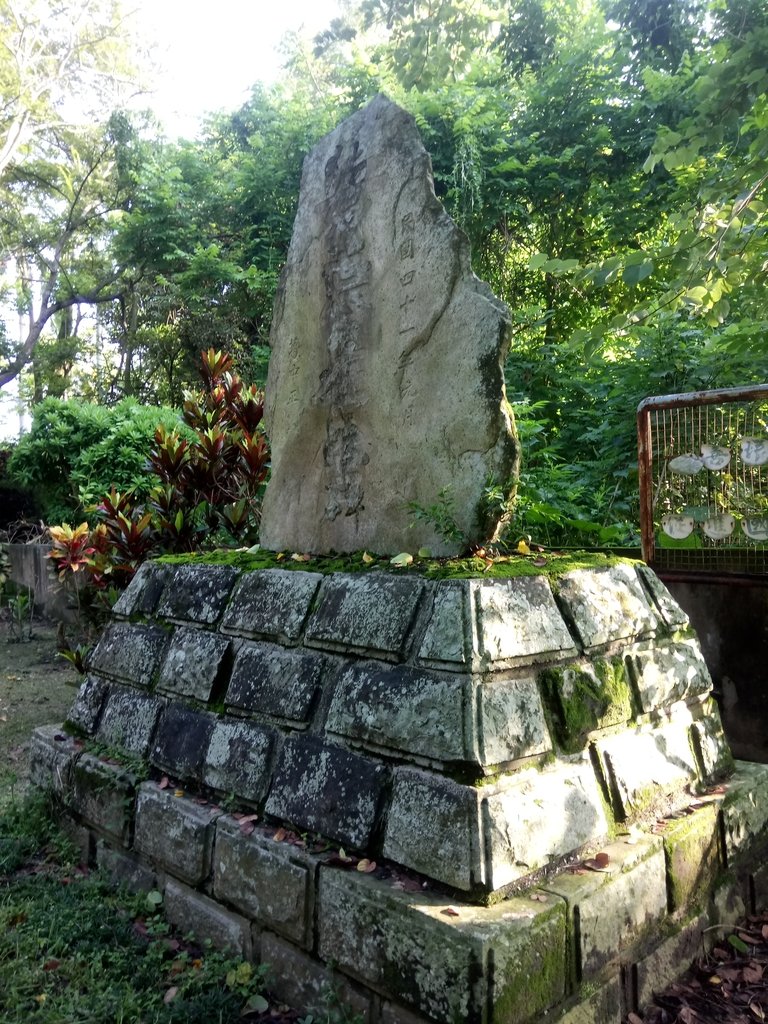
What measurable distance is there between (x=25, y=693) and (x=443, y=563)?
4.19 meters

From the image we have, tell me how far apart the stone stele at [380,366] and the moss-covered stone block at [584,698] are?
21.3 inches

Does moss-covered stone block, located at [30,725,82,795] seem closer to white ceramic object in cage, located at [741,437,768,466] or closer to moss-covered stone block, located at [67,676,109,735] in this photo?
moss-covered stone block, located at [67,676,109,735]

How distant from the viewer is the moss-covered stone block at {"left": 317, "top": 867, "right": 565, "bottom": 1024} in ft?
5.08

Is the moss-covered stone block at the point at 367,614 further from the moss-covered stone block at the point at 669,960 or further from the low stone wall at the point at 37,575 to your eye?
the low stone wall at the point at 37,575

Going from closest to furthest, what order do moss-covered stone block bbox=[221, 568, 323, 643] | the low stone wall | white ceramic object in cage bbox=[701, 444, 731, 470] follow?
moss-covered stone block bbox=[221, 568, 323, 643] < white ceramic object in cage bbox=[701, 444, 731, 470] < the low stone wall

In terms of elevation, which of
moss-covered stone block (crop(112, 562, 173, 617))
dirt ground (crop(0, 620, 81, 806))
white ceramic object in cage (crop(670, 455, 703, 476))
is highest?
white ceramic object in cage (crop(670, 455, 703, 476))

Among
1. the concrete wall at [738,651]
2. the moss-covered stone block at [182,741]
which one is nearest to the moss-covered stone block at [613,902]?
the moss-covered stone block at [182,741]

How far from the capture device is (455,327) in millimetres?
2477

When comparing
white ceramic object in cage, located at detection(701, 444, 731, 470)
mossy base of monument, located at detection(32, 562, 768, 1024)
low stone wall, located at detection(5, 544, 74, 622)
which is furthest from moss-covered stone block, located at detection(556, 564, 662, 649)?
low stone wall, located at detection(5, 544, 74, 622)

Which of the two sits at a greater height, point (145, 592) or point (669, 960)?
point (145, 592)

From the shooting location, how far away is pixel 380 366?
2719 mm

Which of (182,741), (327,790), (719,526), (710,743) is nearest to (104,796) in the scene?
(182,741)

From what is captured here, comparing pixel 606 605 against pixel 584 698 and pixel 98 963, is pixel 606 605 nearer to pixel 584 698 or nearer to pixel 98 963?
pixel 584 698

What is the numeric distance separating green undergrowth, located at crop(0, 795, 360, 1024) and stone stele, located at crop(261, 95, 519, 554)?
1.39m
